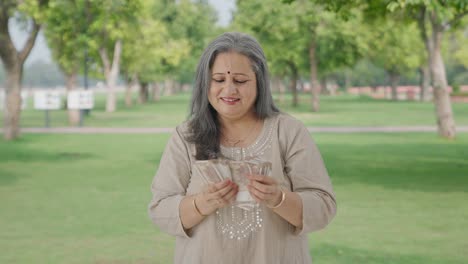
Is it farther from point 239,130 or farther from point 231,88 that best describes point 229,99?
point 239,130

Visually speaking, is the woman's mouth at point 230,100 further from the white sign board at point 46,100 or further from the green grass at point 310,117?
the white sign board at point 46,100

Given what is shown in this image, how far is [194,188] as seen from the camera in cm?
318

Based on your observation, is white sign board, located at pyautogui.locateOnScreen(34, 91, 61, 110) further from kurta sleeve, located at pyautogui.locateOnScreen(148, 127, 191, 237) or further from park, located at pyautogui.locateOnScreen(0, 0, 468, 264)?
kurta sleeve, located at pyautogui.locateOnScreen(148, 127, 191, 237)

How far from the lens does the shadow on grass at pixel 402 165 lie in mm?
13422

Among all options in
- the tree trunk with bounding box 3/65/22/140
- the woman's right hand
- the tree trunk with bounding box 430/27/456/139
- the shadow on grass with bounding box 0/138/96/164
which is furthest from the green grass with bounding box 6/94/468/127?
the woman's right hand

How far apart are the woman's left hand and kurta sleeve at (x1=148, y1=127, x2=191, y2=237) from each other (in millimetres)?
405

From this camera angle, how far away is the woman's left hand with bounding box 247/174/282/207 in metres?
2.87

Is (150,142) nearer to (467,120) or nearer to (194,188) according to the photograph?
(467,120)

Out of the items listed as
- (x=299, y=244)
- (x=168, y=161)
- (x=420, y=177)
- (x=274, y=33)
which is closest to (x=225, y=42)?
(x=168, y=161)

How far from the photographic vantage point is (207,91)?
325 cm

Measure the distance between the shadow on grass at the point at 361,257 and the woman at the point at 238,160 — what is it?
14.9 ft

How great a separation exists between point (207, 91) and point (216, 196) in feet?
1.74

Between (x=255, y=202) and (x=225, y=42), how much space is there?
68 centimetres

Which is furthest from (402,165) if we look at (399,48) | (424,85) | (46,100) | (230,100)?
(424,85)
